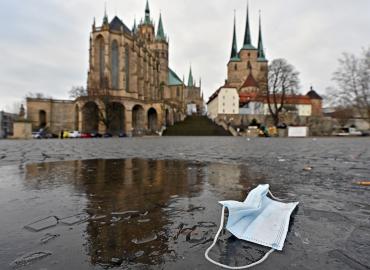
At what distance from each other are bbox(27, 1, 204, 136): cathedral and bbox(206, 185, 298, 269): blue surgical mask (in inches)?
1681

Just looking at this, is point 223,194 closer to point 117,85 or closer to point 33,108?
point 117,85

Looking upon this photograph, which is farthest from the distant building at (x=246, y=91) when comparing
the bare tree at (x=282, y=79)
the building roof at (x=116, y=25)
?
the building roof at (x=116, y=25)

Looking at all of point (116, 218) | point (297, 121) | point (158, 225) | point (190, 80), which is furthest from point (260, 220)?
point (190, 80)

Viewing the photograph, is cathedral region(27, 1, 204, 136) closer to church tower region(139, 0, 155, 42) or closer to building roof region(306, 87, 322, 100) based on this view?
church tower region(139, 0, 155, 42)

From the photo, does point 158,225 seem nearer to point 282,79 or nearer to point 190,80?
point 282,79

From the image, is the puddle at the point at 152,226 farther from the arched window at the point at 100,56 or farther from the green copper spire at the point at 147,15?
the green copper spire at the point at 147,15

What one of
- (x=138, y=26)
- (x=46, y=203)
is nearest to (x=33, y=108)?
(x=138, y=26)

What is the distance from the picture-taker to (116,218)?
2615mm

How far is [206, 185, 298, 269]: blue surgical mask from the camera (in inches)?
81.4

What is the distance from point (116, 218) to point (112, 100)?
4470 cm

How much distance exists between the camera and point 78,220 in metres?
2.57

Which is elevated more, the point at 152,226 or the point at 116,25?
the point at 116,25

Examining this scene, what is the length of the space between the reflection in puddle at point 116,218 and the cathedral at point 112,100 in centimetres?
4108

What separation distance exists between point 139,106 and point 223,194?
47404 millimetres
